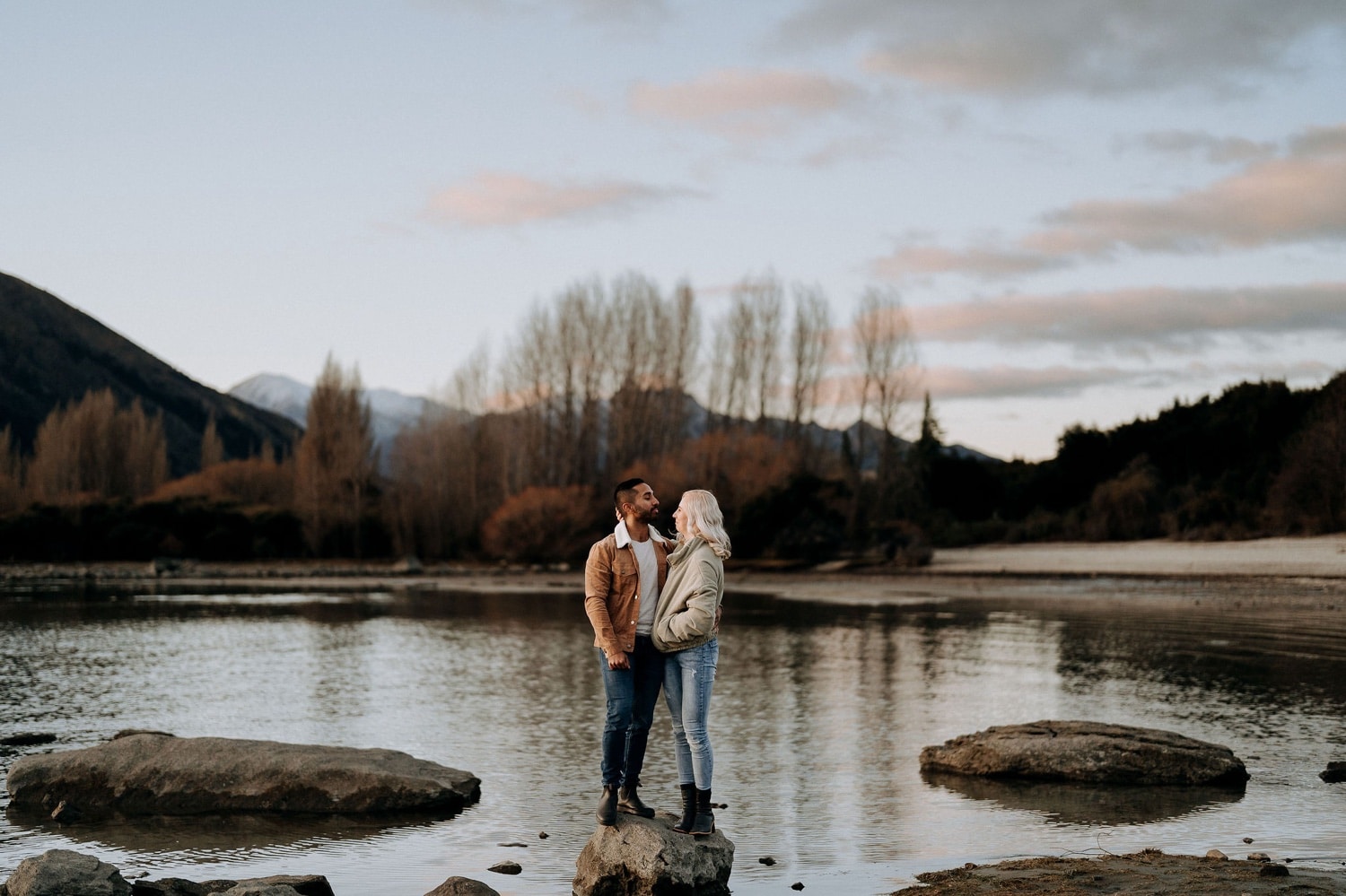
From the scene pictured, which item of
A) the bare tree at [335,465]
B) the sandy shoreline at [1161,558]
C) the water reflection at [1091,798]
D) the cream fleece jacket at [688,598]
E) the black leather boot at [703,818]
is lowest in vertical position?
the water reflection at [1091,798]

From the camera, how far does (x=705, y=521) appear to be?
727cm

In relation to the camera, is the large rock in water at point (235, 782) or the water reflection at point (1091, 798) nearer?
the water reflection at point (1091, 798)

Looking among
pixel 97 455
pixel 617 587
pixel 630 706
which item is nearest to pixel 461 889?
pixel 630 706

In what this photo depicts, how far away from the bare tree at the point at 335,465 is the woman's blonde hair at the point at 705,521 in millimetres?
57666

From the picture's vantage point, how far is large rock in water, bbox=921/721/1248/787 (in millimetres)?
10594

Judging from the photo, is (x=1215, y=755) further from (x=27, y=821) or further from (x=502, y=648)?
(x=502, y=648)

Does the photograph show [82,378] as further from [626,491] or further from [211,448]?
[626,491]

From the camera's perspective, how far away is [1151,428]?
62.6m

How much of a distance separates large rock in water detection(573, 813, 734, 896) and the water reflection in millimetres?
3310

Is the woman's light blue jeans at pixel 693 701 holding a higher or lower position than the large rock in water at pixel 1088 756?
higher

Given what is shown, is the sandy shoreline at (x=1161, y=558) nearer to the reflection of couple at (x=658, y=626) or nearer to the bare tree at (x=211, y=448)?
the reflection of couple at (x=658, y=626)

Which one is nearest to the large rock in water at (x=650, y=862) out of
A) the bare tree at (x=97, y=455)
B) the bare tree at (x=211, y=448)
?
the bare tree at (x=97, y=455)

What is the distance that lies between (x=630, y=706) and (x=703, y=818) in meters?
0.81

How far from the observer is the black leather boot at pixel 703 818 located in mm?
7465
